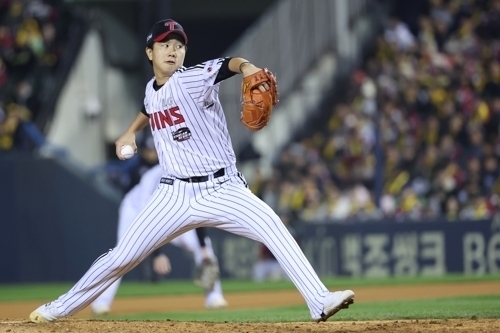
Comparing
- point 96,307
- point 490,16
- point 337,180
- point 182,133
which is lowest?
point 96,307

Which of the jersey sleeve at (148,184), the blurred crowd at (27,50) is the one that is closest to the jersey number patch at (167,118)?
the jersey sleeve at (148,184)

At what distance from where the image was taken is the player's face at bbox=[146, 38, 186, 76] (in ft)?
20.3

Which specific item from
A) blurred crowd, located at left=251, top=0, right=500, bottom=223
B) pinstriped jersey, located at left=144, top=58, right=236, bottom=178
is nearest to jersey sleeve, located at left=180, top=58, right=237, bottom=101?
pinstriped jersey, located at left=144, top=58, right=236, bottom=178

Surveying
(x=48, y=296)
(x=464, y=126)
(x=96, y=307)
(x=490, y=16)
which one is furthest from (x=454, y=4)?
(x=96, y=307)

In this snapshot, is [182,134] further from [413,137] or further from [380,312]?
[413,137]

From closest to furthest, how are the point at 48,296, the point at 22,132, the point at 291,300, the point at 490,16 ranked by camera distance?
the point at 291,300
the point at 48,296
the point at 22,132
the point at 490,16

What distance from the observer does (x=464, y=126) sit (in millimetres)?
15961

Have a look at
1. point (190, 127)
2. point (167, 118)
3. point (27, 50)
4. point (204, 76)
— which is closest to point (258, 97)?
point (204, 76)

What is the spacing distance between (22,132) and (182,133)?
11.1m

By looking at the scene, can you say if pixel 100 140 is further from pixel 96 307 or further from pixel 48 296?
pixel 96 307

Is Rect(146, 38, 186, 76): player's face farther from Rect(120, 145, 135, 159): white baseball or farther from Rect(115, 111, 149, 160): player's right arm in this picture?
Rect(120, 145, 135, 159): white baseball

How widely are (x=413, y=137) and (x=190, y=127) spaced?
34.3 ft

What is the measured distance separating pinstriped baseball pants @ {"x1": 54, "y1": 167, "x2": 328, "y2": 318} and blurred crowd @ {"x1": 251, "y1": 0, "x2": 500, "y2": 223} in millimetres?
9227

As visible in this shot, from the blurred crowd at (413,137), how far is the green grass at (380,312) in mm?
5412
